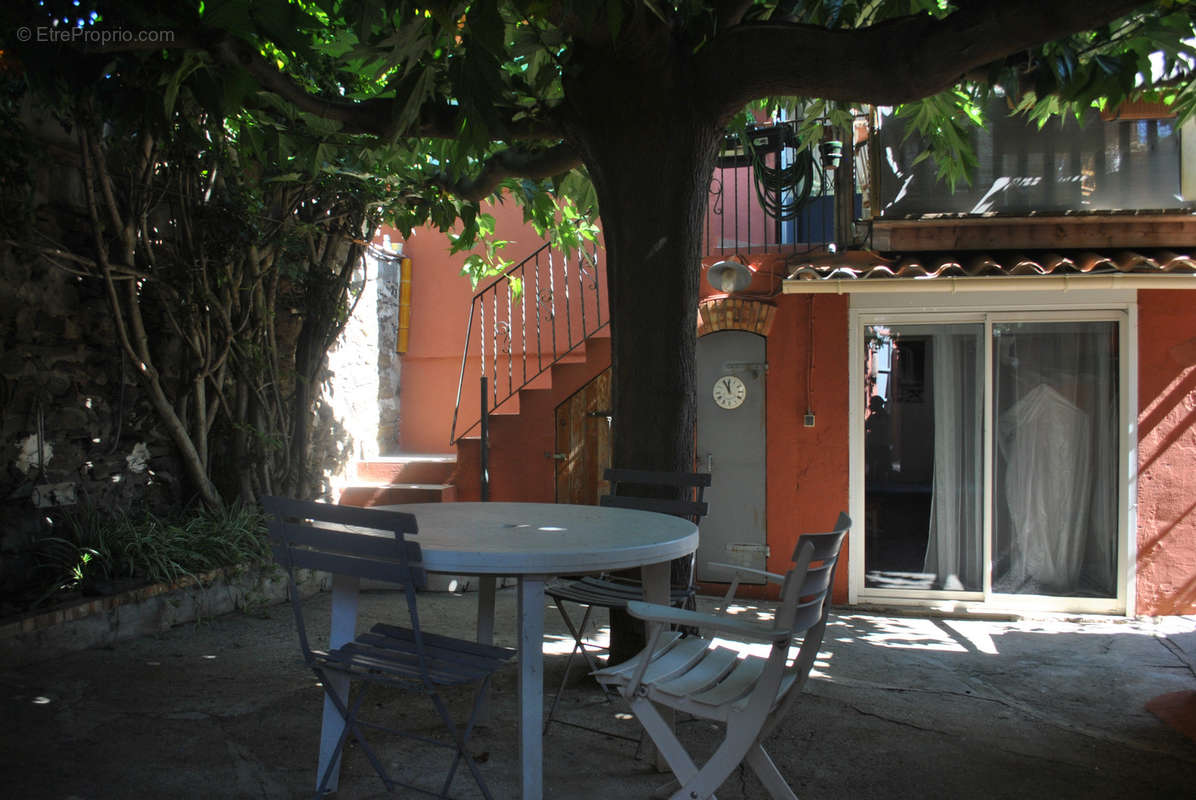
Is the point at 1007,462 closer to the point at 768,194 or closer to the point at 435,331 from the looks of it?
the point at 768,194

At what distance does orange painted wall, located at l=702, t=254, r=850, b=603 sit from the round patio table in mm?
3344

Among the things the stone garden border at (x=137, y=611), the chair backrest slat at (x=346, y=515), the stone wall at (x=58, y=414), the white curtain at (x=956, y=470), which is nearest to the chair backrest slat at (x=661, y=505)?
the chair backrest slat at (x=346, y=515)

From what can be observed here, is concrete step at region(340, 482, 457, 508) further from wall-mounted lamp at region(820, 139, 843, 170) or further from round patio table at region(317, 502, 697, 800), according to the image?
wall-mounted lamp at region(820, 139, 843, 170)

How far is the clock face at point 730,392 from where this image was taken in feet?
22.3

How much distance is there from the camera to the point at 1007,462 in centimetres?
645

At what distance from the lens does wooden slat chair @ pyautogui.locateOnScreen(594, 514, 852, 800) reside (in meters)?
2.29

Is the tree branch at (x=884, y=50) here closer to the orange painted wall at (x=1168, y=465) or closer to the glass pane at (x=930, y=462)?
the glass pane at (x=930, y=462)

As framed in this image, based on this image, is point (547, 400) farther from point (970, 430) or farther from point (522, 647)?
point (522, 647)

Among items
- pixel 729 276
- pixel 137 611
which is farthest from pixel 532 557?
pixel 729 276

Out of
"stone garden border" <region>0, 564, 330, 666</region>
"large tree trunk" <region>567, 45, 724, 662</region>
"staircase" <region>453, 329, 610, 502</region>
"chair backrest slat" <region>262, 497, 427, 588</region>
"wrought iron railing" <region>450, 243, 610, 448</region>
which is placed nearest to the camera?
"chair backrest slat" <region>262, 497, 427, 588</region>

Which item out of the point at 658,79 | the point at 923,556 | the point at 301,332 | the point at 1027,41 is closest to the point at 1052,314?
the point at 923,556

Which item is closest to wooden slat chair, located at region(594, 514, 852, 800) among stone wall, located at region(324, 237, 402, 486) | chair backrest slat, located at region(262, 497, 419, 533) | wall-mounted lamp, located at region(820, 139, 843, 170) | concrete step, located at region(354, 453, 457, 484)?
chair backrest slat, located at region(262, 497, 419, 533)

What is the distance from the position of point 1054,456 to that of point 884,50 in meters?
4.04

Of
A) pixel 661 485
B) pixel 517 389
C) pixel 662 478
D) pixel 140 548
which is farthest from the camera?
pixel 517 389
